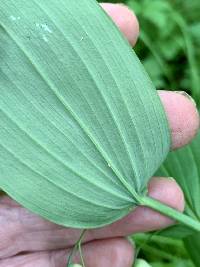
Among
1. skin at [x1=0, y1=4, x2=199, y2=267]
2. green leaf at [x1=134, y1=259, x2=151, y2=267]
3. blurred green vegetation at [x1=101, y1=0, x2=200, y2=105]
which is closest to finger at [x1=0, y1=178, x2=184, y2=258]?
skin at [x1=0, y1=4, x2=199, y2=267]

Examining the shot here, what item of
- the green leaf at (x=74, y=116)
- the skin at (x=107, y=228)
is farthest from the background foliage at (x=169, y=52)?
the green leaf at (x=74, y=116)

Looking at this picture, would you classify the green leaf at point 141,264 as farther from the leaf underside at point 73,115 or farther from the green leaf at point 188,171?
the green leaf at point 188,171

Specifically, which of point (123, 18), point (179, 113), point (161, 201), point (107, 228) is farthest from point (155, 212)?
point (123, 18)

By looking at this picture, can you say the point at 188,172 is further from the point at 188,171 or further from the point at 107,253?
the point at 107,253

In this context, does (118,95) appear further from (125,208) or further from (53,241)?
(53,241)

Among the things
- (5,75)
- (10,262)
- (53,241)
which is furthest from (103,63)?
(10,262)
